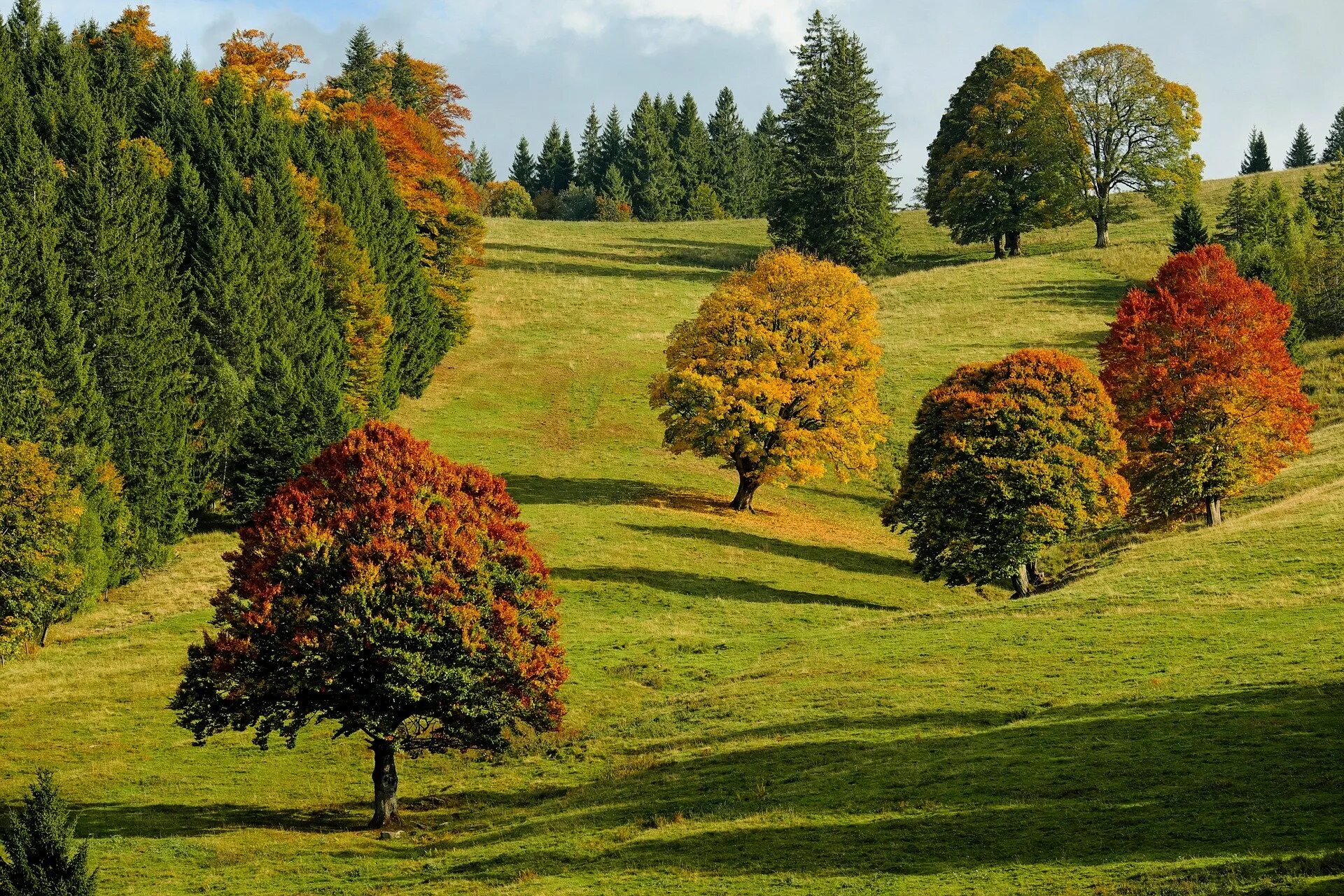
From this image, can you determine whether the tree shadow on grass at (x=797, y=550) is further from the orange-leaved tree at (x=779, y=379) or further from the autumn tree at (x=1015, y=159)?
the autumn tree at (x=1015, y=159)

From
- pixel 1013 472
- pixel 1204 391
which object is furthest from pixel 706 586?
pixel 1204 391

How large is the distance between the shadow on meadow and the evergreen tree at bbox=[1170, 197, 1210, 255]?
86455 mm

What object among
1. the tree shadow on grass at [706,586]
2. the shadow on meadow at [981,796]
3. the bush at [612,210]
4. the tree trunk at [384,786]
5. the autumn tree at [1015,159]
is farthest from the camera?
the bush at [612,210]

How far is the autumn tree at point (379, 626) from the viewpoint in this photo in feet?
111

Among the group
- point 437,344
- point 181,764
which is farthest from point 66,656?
point 437,344

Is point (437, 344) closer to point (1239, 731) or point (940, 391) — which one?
point (940, 391)

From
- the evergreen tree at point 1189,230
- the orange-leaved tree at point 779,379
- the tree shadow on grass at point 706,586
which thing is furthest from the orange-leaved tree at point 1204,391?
the evergreen tree at point 1189,230

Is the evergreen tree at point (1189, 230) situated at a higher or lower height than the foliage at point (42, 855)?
higher

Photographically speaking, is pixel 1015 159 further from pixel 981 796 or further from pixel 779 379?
pixel 981 796

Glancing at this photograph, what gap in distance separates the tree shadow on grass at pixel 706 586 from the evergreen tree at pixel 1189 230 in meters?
68.0

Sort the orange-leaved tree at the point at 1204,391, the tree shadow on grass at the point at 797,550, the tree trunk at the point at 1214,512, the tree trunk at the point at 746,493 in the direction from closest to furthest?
the orange-leaved tree at the point at 1204,391 → the tree trunk at the point at 1214,512 → the tree shadow on grass at the point at 797,550 → the tree trunk at the point at 746,493

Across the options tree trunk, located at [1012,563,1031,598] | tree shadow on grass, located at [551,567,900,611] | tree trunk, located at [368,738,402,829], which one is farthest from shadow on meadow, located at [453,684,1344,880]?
tree trunk, located at [1012,563,1031,598]

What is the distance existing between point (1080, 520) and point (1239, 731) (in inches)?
1002

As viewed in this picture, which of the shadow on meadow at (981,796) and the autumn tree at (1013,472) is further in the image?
the autumn tree at (1013,472)
